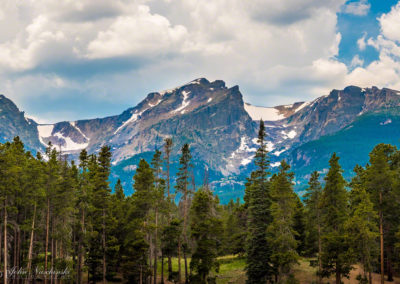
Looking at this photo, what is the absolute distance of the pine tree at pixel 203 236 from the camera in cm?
4228

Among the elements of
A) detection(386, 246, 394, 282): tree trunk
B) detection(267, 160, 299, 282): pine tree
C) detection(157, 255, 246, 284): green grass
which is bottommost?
detection(157, 255, 246, 284): green grass

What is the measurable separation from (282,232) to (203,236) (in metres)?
8.80

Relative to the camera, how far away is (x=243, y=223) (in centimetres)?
7325

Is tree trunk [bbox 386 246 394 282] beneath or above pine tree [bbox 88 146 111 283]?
beneath

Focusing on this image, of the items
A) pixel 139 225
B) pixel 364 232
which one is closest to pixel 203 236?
pixel 139 225

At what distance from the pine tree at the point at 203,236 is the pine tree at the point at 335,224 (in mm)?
12270

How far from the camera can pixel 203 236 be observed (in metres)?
43.2

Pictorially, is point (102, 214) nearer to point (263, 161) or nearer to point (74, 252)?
point (74, 252)

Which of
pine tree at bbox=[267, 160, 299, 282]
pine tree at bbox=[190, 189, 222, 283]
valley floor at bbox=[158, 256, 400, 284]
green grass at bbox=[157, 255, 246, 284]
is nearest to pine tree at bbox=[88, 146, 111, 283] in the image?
pine tree at bbox=[190, 189, 222, 283]

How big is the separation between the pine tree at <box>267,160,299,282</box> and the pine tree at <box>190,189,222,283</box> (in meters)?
6.21

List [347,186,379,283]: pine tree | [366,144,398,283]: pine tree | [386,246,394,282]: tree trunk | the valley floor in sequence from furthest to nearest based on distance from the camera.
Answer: the valley floor, [386,246,394,282]: tree trunk, [366,144,398,283]: pine tree, [347,186,379,283]: pine tree

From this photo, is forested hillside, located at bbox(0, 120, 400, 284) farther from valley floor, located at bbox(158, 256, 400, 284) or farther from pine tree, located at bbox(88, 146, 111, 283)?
valley floor, located at bbox(158, 256, 400, 284)

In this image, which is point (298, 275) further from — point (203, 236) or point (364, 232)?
point (203, 236)

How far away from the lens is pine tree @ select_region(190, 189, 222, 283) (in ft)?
139
